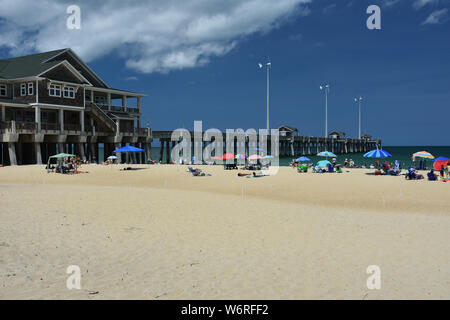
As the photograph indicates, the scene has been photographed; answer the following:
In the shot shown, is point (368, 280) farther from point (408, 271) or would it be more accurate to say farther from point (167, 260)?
point (167, 260)

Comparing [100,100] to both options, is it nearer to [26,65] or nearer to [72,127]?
[72,127]

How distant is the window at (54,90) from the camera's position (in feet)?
117

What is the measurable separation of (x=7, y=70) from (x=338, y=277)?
42.1 metres

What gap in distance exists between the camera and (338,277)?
21.1 feet

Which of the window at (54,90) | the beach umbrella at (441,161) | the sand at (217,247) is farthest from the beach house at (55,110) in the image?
the beach umbrella at (441,161)

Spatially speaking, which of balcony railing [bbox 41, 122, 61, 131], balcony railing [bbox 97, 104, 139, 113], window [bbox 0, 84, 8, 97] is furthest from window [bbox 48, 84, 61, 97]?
balcony railing [bbox 97, 104, 139, 113]

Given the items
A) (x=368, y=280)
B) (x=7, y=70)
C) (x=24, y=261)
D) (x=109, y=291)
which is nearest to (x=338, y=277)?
(x=368, y=280)

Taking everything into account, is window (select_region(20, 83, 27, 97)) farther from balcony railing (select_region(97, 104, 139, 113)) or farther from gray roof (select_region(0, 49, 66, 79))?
balcony railing (select_region(97, 104, 139, 113))

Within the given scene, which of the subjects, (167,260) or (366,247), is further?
(366,247)

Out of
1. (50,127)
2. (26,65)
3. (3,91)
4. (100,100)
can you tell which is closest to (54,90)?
(50,127)

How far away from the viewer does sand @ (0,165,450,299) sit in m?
5.84

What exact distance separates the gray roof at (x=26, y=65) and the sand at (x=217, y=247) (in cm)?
2590

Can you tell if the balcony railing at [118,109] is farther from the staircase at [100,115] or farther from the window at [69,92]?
the window at [69,92]

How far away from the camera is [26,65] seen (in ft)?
126
